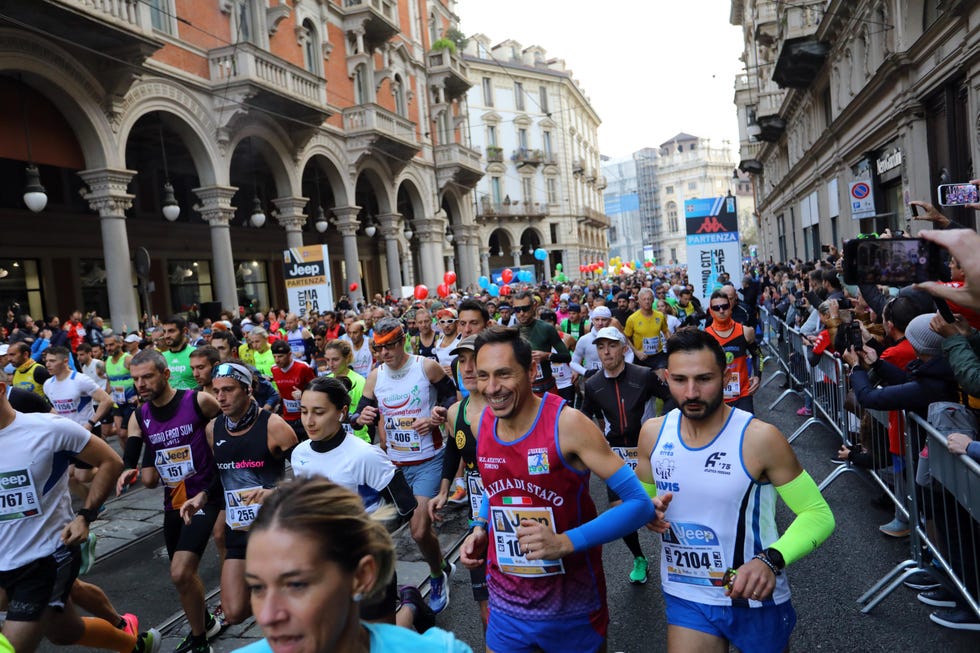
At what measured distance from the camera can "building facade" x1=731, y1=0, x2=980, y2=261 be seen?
1312 centimetres

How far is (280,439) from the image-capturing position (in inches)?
184

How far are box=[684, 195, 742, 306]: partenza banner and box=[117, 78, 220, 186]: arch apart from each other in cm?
1231

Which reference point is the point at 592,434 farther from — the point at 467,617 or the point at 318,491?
the point at 467,617

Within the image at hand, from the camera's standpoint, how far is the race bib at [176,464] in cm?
496

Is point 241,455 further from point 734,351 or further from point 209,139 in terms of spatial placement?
point 209,139

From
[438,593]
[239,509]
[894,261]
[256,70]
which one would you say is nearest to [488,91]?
[256,70]

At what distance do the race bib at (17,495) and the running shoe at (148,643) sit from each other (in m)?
1.06

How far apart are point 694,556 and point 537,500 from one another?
0.66 metres

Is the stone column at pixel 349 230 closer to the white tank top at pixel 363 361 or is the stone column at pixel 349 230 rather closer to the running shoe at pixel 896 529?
the white tank top at pixel 363 361

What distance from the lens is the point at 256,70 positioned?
798 inches

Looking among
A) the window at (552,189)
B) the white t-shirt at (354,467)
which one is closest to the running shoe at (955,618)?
the white t-shirt at (354,467)

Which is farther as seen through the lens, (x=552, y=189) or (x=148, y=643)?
(x=552, y=189)

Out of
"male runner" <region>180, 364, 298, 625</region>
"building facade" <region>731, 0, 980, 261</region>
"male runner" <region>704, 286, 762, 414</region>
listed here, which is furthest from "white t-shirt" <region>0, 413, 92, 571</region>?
"building facade" <region>731, 0, 980, 261</region>

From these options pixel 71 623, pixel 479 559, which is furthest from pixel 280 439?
pixel 479 559
